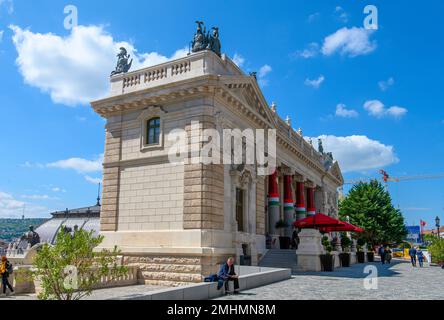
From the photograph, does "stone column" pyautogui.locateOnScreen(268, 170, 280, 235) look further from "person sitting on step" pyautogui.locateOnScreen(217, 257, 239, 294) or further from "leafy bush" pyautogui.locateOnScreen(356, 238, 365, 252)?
"person sitting on step" pyautogui.locateOnScreen(217, 257, 239, 294)

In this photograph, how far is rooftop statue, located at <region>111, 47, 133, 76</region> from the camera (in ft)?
86.1

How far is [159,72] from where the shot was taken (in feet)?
78.6

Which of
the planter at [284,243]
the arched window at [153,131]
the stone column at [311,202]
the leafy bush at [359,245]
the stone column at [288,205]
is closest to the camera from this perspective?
the arched window at [153,131]

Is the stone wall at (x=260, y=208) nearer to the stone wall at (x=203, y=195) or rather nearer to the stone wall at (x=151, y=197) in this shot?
the stone wall at (x=203, y=195)

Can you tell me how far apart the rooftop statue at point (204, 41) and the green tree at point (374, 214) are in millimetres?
47208

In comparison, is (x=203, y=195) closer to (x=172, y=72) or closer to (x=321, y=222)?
(x=172, y=72)

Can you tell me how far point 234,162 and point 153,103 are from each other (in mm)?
5842

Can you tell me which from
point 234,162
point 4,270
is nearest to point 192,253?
point 234,162

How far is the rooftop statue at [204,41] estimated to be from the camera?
23.3m

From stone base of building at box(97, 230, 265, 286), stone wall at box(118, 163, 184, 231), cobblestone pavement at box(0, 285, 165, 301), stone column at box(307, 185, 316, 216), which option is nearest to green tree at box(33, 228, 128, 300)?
cobblestone pavement at box(0, 285, 165, 301)

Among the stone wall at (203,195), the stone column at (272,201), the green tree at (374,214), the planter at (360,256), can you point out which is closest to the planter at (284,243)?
the stone column at (272,201)

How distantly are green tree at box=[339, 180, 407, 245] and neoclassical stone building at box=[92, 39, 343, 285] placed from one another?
41.2m
